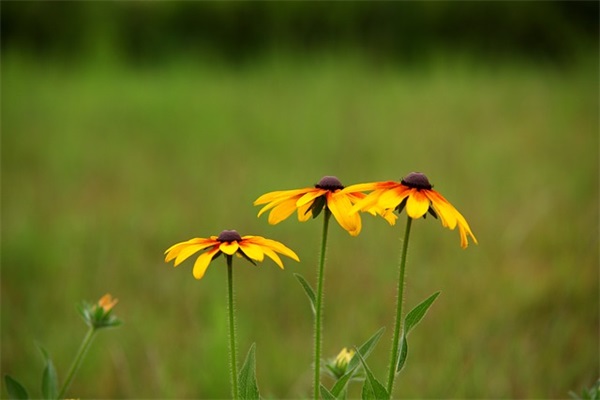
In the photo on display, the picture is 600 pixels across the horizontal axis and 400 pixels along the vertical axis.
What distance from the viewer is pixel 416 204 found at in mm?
800

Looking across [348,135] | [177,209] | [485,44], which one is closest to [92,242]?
[177,209]

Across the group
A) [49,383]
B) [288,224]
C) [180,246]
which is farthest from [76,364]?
[288,224]

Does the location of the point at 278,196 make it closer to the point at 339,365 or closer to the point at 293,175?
the point at 339,365

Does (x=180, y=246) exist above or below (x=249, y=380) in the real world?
above

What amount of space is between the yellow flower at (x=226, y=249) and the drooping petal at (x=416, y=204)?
0.45 feet

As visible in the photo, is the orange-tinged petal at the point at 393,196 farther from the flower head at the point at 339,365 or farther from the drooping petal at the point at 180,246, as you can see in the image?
the flower head at the point at 339,365

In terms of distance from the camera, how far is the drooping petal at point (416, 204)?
777 mm

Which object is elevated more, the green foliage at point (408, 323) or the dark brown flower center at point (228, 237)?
the dark brown flower center at point (228, 237)

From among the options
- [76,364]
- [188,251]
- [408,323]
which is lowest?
[76,364]

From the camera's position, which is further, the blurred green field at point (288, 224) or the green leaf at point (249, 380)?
the blurred green field at point (288, 224)

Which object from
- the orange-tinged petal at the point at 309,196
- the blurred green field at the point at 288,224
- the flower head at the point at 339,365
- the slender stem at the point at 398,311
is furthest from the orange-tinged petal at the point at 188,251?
the blurred green field at the point at 288,224

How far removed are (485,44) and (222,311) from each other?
17.9 feet

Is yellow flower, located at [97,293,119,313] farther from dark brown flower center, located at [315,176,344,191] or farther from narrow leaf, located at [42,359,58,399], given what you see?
dark brown flower center, located at [315,176,344,191]

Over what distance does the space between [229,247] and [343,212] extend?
0.46 feet
